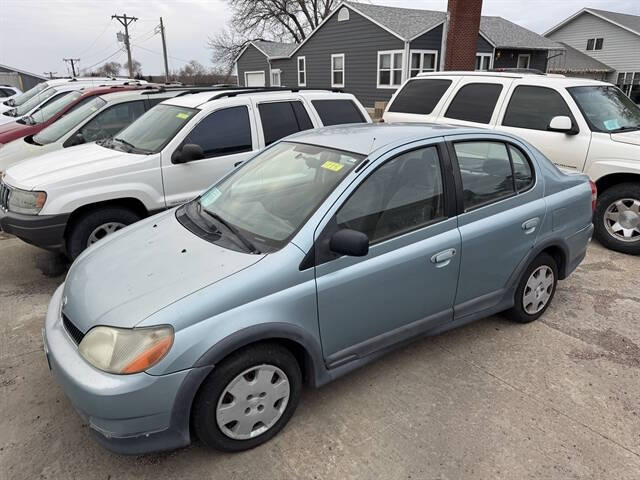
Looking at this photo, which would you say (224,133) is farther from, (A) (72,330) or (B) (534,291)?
(B) (534,291)

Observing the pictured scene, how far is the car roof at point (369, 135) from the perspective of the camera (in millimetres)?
3021

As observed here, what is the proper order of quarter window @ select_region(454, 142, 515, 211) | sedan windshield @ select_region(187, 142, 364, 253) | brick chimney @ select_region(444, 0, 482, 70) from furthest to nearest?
brick chimney @ select_region(444, 0, 482, 70) → quarter window @ select_region(454, 142, 515, 211) → sedan windshield @ select_region(187, 142, 364, 253)

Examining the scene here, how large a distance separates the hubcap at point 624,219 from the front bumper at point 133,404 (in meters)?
5.41

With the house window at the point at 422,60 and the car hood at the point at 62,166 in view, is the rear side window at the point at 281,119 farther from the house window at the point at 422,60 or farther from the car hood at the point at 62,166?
the house window at the point at 422,60

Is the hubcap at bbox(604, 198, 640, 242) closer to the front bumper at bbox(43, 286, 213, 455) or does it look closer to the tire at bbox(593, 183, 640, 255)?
the tire at bbox(593, 183, 640, 255)

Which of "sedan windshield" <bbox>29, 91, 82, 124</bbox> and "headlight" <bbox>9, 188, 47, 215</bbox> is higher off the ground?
"sedan windshield" <bbox>29, 91, 82, 124</bbox>

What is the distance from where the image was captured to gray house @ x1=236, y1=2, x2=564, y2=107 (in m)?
21.1

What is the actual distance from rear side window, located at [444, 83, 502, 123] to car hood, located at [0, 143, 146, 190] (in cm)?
422

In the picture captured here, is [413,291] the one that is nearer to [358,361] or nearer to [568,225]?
[358,361]

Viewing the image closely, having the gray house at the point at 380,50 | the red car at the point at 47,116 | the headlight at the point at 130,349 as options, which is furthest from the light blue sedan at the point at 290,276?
the gray house at the point at 380,50

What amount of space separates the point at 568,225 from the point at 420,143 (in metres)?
1.68

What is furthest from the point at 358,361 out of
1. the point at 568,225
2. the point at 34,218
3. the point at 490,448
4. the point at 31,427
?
the point at 34,218

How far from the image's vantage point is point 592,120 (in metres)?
5.62

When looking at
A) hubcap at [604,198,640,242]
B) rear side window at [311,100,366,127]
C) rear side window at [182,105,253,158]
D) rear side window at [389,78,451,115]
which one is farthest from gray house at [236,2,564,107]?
rear side window at [182,105,253,158]
